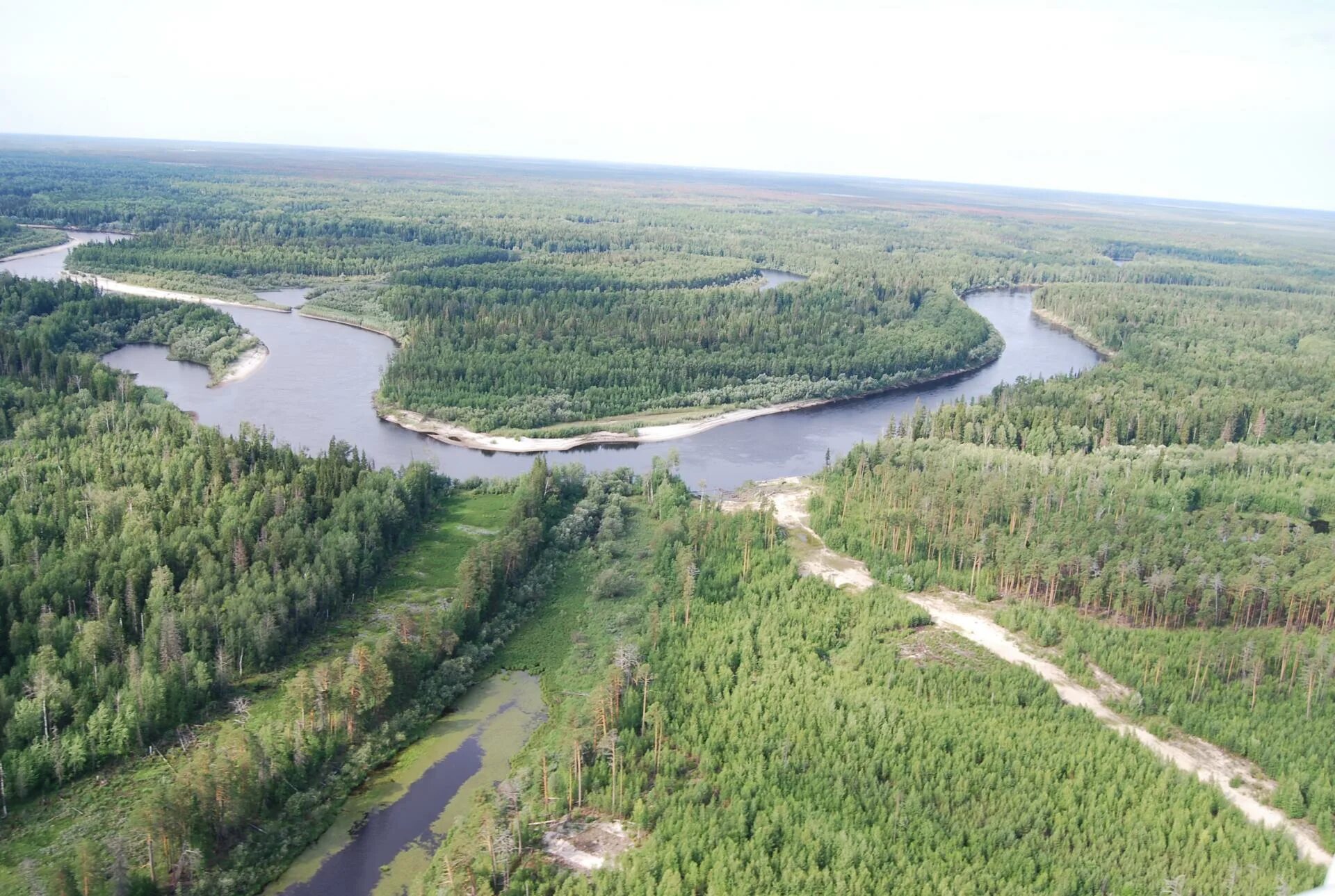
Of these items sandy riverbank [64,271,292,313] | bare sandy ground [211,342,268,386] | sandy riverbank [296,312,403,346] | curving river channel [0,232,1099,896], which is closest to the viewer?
curving river channel [0,232,1099,896]

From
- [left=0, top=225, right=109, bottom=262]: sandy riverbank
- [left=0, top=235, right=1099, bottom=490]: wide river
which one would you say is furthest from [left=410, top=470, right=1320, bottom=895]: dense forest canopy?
[left=0, top=225, right=109, bottom=262]: sandy riverbank

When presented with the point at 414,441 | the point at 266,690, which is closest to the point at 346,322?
the point at 414,441

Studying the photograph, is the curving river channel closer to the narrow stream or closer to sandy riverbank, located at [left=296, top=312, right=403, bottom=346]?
the narrow stream

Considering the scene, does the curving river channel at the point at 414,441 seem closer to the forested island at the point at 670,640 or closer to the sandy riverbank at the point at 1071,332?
the forested island at the point at 670,640

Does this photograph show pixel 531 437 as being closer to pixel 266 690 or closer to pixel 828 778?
pixel 266 690

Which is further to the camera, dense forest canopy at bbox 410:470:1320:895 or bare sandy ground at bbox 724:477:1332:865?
bare sandy ground at bbox 724:477:1332:865

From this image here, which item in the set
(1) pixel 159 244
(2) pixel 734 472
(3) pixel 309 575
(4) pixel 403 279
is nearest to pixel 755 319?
(2) pixel 734 472

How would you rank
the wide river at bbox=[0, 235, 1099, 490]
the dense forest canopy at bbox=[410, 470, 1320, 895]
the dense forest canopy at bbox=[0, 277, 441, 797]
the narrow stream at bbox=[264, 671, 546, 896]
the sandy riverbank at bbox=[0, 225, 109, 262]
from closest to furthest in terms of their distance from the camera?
1. the dense forest canopy at bbox=[410, 470, 1320, 895]
2. the narrow stream at bbox=[264, 671, 546, 896]
3. the dense forest canopy at bbox=[0, 277, 441, 797]
4. the wide river at bbox=[0, 235, 1099, 490]
5. the sandy riverbank at bbox=[0, 225, 109, 262]
